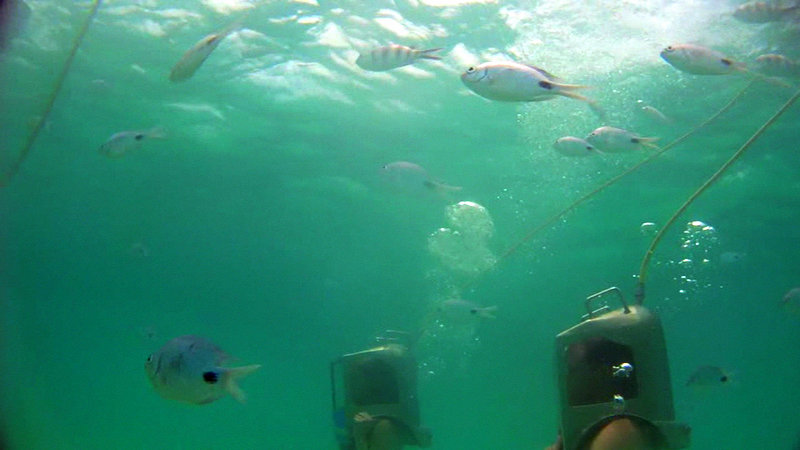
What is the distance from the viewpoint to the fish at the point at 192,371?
3969mm

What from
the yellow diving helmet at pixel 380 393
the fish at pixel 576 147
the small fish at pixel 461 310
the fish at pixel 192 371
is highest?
the fish at pixel 192 371

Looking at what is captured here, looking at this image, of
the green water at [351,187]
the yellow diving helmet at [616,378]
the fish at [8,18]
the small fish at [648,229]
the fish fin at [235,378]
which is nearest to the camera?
the fish fin at [235,378]

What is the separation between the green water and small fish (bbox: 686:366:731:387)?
1647 millimetres

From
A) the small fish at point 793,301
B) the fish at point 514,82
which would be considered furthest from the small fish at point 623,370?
the small fish at point 793,301

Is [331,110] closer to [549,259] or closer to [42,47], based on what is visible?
[42,47]

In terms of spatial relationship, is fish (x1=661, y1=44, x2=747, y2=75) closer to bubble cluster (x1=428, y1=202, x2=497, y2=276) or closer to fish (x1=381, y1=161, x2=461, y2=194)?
fish (x1=381, y1=161, x2=461, y2=194)

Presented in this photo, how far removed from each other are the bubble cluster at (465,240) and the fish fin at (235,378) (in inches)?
946

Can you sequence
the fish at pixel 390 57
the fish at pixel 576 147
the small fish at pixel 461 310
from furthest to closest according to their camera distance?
the small fish at pixel 461 310 < the fish at pixel 576 147 < the fish at pixel 390 57

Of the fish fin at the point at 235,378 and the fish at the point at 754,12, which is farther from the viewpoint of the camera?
the fish at the point at 754,12

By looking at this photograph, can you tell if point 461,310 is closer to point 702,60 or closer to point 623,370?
point 702,60

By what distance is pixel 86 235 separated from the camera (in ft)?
107

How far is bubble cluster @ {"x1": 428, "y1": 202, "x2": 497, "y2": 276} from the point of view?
95.0ft

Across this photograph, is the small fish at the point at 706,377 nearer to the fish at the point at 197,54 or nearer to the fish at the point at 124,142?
the fish at the point at 197,54

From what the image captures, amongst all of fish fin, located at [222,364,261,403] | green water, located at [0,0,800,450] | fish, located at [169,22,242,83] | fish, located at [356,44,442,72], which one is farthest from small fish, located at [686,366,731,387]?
fish, located at [169,22,242,83]
